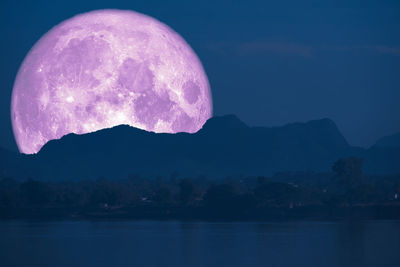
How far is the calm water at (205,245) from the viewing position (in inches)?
2601

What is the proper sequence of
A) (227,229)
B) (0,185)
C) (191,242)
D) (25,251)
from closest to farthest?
(25,251) < (191,242) < (227,229) < (0,185)

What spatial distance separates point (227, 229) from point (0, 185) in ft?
246

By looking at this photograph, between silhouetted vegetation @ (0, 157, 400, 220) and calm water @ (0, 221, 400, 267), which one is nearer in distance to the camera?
calm water @ (0, 221, 400, 267)

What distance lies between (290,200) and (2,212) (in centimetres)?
4084

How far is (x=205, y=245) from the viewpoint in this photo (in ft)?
252

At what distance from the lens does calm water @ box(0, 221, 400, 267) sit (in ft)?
217

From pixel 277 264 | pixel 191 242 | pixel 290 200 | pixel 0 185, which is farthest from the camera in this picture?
pixel 0 185

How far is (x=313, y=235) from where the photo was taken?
8638 cm

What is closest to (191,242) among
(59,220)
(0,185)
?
(59,220)

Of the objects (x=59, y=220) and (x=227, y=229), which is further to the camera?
(x=59, y=220)

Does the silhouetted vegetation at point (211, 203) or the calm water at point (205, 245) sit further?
the silhouetted vegetation at point (211, 203)

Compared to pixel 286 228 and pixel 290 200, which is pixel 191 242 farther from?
pixel 290 200

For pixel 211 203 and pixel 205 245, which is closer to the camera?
pixel 205 245

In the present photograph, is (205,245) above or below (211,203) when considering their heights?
below
